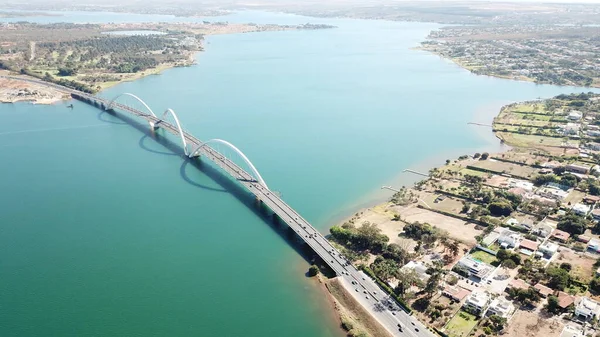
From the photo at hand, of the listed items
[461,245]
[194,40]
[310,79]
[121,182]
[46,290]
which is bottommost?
[461,245]

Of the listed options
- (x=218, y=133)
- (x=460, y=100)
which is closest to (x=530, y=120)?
(x=460, y=100)

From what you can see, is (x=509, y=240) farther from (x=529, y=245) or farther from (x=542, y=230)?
(x=542, y=230)

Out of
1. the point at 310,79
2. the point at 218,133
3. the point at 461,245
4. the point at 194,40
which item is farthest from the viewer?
the point at 194,40

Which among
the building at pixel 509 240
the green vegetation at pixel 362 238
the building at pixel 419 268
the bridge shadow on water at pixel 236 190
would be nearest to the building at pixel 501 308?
the building at pixel 419 268

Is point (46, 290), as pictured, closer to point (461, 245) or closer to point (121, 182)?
point (121, 182)

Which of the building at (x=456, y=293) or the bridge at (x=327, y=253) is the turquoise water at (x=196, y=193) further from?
the building at (x=456, y=293)

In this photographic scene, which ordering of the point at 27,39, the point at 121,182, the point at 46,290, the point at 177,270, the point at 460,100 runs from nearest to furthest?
the point at 46,290 → the point at 177,270 → the point at 121,182 → the point at 460,100 → the point at 27,39

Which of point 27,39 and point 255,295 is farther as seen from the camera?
point 27,39
